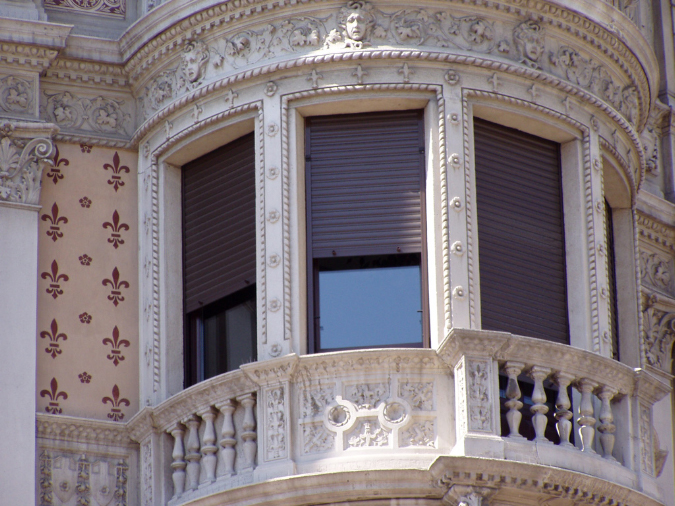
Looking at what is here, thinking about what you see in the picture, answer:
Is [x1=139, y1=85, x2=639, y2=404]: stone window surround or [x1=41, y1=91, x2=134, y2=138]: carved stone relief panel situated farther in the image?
[x1=41, y1=91, x2=134, y2=138]: carved stone relief panel

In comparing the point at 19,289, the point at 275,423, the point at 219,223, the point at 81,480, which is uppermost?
the point at 219,223

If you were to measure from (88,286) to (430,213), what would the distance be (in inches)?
119

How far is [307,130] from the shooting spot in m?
15.6

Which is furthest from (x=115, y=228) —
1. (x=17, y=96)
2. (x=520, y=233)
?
(x=520, y=233)

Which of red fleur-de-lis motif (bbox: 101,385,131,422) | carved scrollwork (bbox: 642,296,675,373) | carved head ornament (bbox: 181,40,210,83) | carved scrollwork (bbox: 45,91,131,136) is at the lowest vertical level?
red fleur-de-lis motif (bbox: 101,385,131,422)

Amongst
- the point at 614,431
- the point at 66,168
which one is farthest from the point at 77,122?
the point at 614,431

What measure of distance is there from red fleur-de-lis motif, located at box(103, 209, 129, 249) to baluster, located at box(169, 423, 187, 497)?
1902 millimetres

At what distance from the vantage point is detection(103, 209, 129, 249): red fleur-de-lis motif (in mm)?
16109

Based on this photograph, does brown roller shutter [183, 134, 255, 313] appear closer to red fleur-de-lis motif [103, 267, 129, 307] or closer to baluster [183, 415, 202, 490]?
red fleur-de-lis motif [103, 267, 129, 307]

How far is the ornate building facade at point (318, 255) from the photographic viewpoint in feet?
47.3

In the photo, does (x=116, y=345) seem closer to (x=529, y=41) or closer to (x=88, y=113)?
(x=88, y=113)

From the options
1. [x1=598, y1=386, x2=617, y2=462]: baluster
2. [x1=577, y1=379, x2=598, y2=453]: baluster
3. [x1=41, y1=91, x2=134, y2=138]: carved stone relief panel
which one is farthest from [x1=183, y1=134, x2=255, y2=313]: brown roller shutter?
[x1=598, y1=386, x2=617, y2=462]: baluster

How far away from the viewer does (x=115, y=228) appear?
635 inches

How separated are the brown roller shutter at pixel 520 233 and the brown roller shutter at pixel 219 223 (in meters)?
1.92
